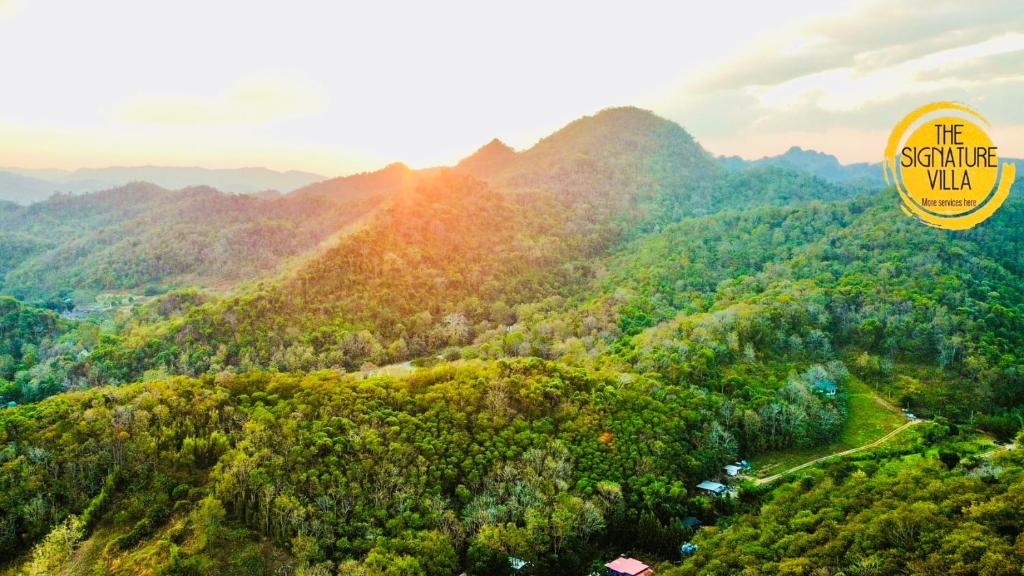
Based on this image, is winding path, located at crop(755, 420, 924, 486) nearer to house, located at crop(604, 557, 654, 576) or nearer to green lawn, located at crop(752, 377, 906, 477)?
green lawn, located at crop(752, 377, 906, 477)

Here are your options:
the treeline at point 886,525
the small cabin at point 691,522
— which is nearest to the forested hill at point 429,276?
the small cabin at point 691,522

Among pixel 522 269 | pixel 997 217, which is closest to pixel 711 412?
pixel 522 269

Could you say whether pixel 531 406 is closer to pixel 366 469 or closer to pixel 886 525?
pixel 366 469

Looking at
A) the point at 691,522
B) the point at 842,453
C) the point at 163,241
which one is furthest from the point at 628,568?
the point at 163,241

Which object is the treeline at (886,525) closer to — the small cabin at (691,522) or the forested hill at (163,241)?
the small cabin at (691,522)

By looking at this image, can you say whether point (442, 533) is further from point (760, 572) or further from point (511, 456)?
point (760, 572)

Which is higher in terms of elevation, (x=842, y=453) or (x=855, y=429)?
(x=855, y=429)

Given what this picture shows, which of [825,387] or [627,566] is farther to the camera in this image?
[825,387]
